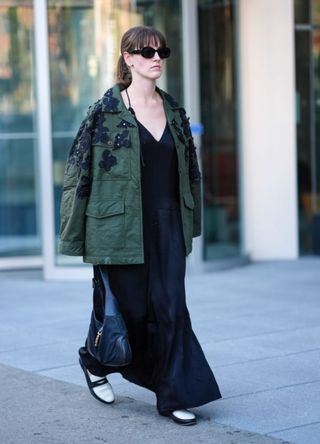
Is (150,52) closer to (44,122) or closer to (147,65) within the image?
(147,65)

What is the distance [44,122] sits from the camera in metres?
10.9

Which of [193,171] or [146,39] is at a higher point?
[146,39]

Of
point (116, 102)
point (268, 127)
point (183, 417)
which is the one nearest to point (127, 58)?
point (116, 102)

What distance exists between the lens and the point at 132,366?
557cm

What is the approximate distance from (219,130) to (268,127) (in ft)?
2.50

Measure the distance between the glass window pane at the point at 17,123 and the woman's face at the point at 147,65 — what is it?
23.9 feet

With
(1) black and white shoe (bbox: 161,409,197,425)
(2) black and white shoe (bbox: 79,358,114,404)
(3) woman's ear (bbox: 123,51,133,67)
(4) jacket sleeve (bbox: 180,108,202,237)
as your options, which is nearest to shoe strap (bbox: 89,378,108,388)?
(2) black and white shoe (bbox: 79,358,114,404)

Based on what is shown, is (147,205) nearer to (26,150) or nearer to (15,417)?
(15,417)

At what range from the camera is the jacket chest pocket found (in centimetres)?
536

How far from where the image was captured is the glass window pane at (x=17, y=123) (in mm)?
12594

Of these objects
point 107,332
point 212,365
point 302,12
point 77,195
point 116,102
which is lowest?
point 212,365

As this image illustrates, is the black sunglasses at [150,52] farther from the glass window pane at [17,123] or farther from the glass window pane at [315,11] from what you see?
the glass window pane at [17,123]

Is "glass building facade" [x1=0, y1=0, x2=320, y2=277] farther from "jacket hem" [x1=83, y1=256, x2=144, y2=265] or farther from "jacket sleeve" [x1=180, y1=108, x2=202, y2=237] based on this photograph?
"jacket hem" [x1=83, y1=256, x2=144, y2=265]

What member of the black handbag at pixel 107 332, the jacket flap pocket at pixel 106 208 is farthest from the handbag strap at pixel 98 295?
the jacket flap pocket at pixel 106 208
